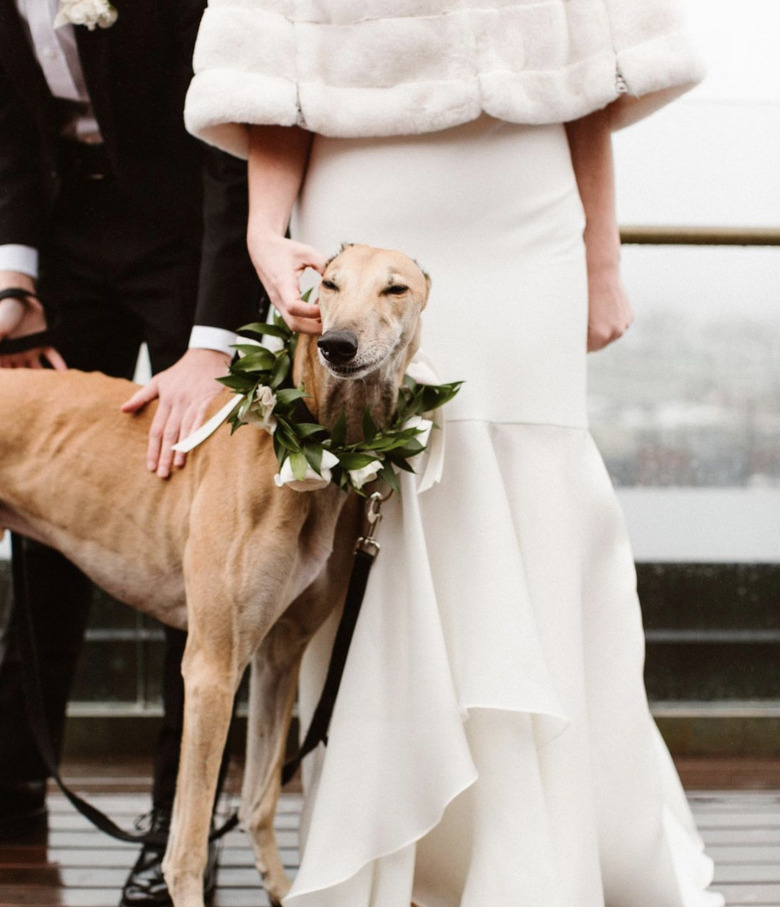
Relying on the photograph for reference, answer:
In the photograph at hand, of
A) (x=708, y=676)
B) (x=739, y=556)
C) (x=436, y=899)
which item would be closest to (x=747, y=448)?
(x=739, y=556)

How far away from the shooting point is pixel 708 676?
2.77 m

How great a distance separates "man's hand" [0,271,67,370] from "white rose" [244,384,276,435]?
23.4 inches

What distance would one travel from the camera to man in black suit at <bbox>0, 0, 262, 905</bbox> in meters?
1.78

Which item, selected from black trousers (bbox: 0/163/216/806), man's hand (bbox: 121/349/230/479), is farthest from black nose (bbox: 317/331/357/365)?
black trousers (bbox: 0/163/216/806)

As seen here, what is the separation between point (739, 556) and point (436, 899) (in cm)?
→ 142

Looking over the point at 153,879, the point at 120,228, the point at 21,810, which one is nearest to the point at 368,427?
the point at 120,228

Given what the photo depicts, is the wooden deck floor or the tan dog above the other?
the tan dog

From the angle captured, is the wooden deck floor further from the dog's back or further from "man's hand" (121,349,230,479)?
"man's hand" (121,349,230,479)

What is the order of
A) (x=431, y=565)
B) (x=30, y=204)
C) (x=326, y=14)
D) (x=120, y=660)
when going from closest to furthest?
1. (x=326, y=14)
2. (x=431, y=565)
3. (x=30, y=204)
4. (x=120, y=660)

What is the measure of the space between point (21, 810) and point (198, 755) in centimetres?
84

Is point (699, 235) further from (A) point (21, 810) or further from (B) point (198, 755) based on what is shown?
(A) point (21, 810)

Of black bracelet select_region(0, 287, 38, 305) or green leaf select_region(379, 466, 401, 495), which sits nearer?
green leaf select_region(379, 466, 401, 495)

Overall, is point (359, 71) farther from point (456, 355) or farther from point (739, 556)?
point (739, 556)

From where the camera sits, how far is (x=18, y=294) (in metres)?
1.94
